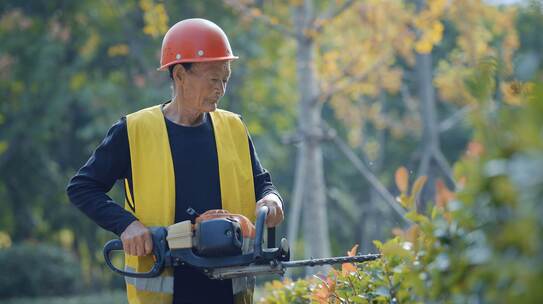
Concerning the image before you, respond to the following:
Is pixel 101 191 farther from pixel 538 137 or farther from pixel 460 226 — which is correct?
pixel 538 137

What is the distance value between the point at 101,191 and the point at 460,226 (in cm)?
220

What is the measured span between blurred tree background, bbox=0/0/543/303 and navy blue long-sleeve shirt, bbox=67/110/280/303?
21.6 ft

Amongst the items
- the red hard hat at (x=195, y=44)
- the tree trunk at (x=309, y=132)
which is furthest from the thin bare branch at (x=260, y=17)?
the red hard hat at (x=195, y=44)

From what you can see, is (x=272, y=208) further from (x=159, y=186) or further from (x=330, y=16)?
(x=330, y=16)

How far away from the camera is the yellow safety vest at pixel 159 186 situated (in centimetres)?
409

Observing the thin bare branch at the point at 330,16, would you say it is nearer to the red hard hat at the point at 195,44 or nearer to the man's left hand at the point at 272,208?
Result: the red hard hat at the point at 195,44

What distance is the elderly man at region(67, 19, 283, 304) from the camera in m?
4.08

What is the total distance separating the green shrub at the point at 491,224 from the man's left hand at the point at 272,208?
140 centimetres

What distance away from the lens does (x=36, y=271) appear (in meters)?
19.1

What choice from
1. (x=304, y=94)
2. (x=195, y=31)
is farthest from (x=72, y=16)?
(x=195, y=31)

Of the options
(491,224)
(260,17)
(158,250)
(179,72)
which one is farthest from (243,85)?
(491,224)

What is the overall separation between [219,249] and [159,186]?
1.54 ft

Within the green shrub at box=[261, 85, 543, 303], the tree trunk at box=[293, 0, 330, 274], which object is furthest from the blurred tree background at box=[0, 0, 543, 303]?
the green shrub at box=[261, 85, 543, 303]

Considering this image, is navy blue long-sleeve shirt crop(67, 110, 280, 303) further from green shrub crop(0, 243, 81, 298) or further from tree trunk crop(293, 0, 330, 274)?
green shrub crop(0, 243, 81, 298)
